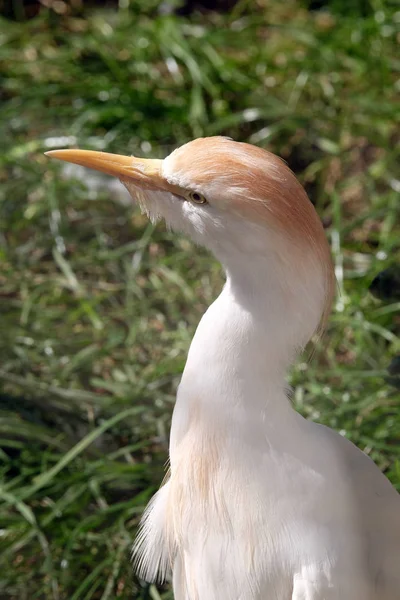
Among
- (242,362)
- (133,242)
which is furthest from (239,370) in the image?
(133,242)

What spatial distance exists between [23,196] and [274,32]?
1.17 m

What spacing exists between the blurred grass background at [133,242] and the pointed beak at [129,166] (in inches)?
22.3

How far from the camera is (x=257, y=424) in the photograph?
1.37m

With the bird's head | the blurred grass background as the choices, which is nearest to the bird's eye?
the bird's head

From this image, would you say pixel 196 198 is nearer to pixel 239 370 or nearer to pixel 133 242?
pixel 239 370

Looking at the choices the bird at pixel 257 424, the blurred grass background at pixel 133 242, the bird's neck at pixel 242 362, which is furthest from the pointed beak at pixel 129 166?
the blurred grass background at pixel 133 242

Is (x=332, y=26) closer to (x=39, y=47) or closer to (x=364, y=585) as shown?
(x=39, y=47)

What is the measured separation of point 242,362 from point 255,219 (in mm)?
217

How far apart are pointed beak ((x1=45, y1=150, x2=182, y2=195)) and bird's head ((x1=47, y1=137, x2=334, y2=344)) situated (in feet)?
0.07

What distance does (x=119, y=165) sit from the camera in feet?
4.66

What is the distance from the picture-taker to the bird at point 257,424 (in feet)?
4.18

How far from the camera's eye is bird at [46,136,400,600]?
4.18 feet

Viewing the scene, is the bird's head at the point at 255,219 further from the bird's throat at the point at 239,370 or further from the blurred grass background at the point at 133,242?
the blurred grass background at the point at 133,242

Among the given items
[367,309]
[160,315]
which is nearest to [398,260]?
[367,309]
